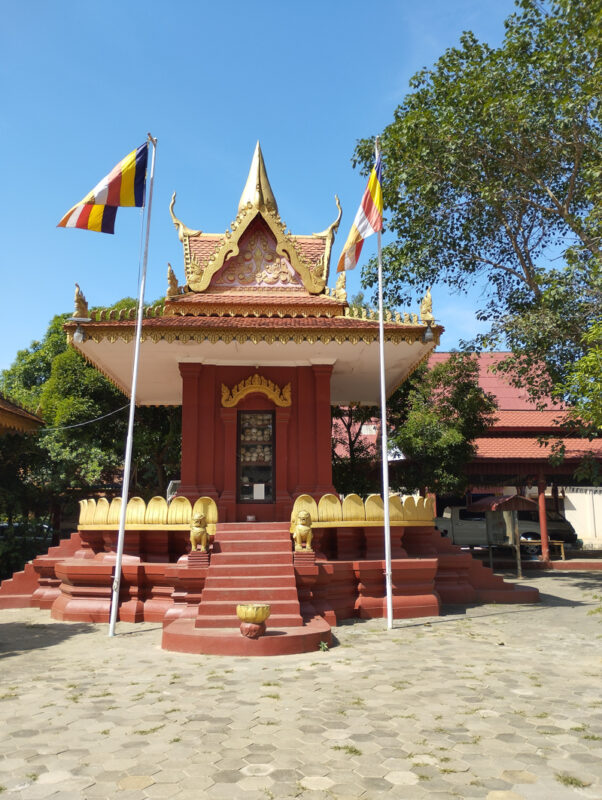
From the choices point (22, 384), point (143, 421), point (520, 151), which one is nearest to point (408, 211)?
point (520, 151)

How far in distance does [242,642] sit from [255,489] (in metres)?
5.37

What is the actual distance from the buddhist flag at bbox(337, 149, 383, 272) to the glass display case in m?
3.81

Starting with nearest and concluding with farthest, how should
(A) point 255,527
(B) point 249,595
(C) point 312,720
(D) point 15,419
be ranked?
1. (C) point 312,720
2. (B) point 249,595
3. (A) point 255,527
4. (D) point 15,419

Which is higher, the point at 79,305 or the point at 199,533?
the point at 79,305

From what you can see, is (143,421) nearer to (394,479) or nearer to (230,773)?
(394,479)

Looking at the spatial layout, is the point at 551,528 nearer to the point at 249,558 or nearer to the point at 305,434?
the point at 305,434

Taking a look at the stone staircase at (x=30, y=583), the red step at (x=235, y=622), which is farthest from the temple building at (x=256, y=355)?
the red step at (x=235, y=622)

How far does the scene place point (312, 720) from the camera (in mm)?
5359

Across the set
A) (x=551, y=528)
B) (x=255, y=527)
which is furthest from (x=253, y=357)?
(x=551, y=528)

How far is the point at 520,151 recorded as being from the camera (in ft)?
61.3

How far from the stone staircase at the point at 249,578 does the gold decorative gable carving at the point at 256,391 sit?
318cm

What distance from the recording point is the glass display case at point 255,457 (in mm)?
13297

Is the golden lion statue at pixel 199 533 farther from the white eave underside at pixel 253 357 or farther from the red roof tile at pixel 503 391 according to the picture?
the red roof tile at pixel 503 391

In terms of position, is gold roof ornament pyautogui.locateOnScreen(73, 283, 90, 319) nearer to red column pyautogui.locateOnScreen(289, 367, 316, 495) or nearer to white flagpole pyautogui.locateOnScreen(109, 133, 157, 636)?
white flagpole pyautogui.locateOnScreen(109, 133, 157, 636)
